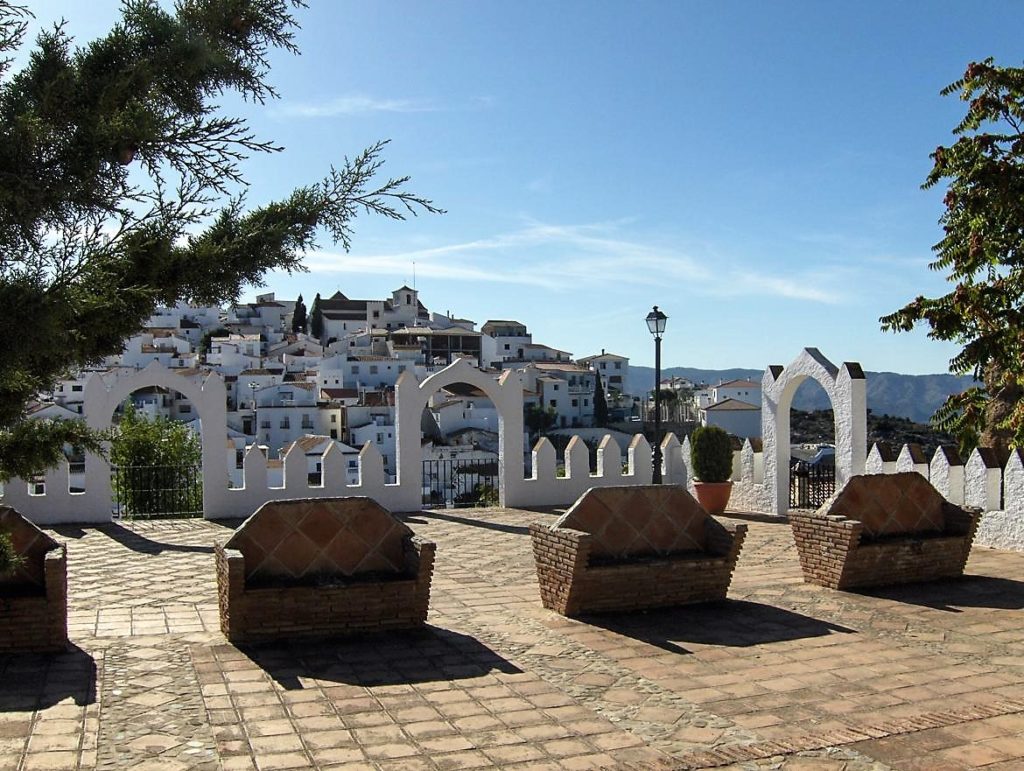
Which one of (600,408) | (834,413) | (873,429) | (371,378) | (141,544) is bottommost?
(141,544)

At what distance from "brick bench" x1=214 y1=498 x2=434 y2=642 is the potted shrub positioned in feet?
31.5

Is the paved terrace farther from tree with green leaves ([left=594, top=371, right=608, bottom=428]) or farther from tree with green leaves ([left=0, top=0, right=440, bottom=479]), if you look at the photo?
tree with green leaves ([left=594, top=371, right=608, bottom=428])

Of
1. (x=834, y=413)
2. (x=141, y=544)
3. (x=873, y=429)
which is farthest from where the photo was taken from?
(x=873, y=429)

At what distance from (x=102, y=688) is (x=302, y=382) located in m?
84.5

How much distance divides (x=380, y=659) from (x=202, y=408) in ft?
32.7

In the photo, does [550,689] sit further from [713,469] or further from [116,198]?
[713,469]

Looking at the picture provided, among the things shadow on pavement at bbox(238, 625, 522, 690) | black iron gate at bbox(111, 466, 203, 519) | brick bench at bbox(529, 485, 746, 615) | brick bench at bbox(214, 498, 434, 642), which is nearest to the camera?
shadow on pavement at bbox(238, 625, 522, 690)

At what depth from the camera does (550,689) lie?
5902 mm

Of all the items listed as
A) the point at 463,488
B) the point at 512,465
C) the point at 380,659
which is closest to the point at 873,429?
the point at 463,488

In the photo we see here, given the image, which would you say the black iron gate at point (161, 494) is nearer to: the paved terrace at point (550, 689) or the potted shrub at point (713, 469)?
the paved terrace at point (550, 689)

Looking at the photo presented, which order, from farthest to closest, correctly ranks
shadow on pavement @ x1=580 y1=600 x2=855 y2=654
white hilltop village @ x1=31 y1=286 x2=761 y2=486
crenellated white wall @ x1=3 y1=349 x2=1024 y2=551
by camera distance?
white hilltop village @ x1=31 y1=286 x2=761 y2=486 < crenellated white wall @ x1=3 y1=349 x2=1024 y2=551 < shadow on pavement @ x1=580 y1=600 x2=855 y2=654

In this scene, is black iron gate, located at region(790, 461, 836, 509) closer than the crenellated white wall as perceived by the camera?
No

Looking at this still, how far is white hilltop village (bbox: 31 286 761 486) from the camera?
264 ft

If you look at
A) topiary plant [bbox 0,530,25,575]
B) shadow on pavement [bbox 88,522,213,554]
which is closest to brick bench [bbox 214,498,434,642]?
topiary plant [bbox 0,530,25,575]
